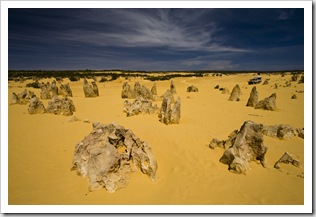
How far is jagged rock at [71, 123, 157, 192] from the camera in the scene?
450cm

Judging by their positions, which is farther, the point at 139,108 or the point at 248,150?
the point at 139,108

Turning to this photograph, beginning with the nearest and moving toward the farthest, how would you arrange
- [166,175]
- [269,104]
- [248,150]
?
[166,175]
[248,150]
[269,104]

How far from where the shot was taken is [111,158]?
15.1 ft

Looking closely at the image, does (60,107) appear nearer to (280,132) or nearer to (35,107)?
(35,107)

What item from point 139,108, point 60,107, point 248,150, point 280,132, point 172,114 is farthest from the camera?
point 139,108

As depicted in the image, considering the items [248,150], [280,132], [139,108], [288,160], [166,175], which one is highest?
[139,108]

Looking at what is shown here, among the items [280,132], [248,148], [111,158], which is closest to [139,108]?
[280,132]

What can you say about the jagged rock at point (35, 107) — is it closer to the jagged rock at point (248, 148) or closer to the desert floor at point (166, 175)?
the desert floor at point (166, 175)

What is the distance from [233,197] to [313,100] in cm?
328

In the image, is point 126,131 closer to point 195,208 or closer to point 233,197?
point 195,208

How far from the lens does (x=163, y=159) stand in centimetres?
579

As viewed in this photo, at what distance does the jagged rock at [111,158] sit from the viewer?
450cm

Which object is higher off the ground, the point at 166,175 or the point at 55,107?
the point at 55,107

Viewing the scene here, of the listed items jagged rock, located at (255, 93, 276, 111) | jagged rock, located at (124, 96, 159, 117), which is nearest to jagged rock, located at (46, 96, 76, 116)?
jagged rock, located at (124, 96, 159, 117)
